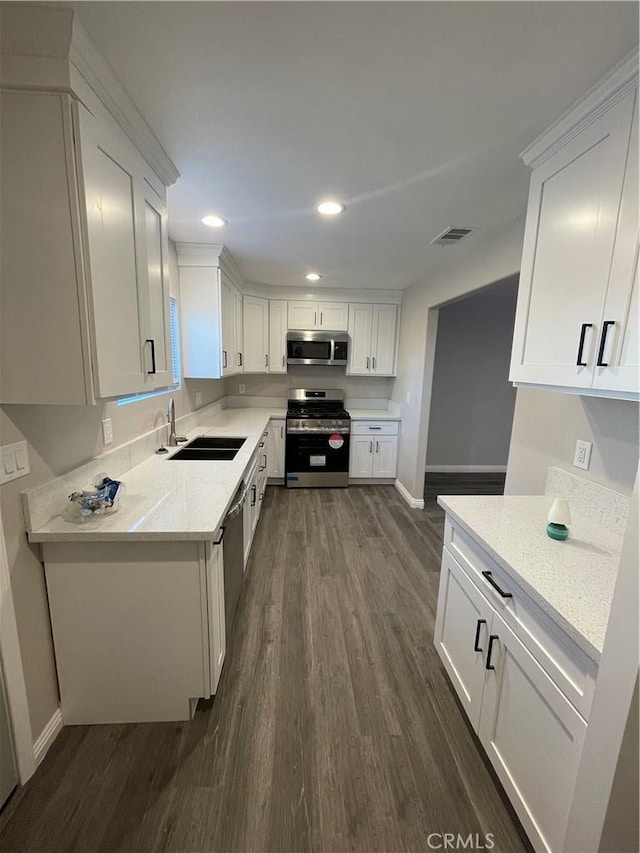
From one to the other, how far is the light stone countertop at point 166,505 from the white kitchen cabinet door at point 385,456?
222cm

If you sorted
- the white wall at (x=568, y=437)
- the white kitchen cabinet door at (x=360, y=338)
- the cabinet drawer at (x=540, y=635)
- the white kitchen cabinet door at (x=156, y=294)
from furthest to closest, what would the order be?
1. the white kitchen cabinet door at (x=360, y=338)
2. the white kitchen cabinet door at (x=156, y=294)
3. the white wall at (x=568, y=437)
4. the cabinet drawer at (x=540, y=635)

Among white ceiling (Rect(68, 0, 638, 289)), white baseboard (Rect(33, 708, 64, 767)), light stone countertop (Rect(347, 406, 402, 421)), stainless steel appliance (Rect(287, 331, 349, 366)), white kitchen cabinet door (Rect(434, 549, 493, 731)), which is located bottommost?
white baseboard (Rect(33, 708, 64, 767))

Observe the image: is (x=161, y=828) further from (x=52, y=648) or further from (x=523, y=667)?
(x=523, y=667)

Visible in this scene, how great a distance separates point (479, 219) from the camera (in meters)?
2.13

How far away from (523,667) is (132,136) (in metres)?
2.35

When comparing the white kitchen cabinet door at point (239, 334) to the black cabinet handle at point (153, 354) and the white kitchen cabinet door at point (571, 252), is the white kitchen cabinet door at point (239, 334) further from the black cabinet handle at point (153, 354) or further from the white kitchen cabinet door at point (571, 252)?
the white kitchen cabinet door at point (571, 252)

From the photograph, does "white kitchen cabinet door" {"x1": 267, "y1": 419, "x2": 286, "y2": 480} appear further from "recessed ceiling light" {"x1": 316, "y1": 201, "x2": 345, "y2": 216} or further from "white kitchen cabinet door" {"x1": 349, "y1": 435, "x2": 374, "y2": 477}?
"recessed ceiling light" {"x1": 316, "y1": 201, "x2": 345, "y2": 216}

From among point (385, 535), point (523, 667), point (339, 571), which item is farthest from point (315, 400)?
point (523, 667)

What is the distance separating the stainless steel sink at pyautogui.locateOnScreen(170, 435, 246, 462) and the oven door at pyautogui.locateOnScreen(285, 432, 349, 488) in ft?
4.35

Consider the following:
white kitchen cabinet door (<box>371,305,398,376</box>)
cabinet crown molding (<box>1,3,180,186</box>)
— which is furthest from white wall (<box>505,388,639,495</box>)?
white kitchen cabinet door (<box>371,305,398,376</box>)

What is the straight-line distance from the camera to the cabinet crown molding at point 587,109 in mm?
997

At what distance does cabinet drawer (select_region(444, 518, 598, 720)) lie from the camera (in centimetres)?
89

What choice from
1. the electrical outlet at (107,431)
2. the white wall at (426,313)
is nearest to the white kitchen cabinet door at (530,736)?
the electrical outlet at (107,431)

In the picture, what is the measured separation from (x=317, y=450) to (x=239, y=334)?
1.64 m
